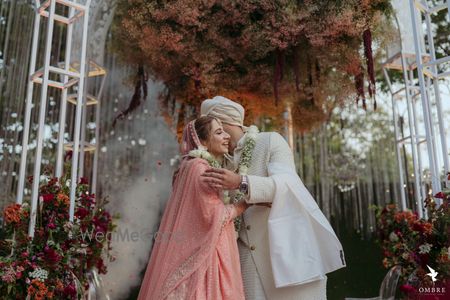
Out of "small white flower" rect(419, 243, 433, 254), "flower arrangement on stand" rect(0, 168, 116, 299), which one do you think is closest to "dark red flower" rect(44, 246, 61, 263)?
"flower arrangement on stand" rect(0, 168, 116, 299)

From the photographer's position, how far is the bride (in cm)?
190

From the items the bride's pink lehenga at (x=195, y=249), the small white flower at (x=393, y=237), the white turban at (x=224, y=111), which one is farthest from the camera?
the small white flower at (x=393, y=237)

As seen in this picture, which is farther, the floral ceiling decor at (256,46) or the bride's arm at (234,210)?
the floral ceiling decor at (256,46)

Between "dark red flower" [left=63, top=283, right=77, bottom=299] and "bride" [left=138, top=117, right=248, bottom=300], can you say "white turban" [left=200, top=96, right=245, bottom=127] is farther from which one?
"dark red flower" [left=63, top=283, right=77, bottom=299]

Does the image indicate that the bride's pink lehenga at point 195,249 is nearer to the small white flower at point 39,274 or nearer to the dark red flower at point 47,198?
the small white flower at point 39,274

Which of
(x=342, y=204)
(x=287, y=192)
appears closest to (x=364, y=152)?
(x=342, y=204)

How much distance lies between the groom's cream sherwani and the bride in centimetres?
12

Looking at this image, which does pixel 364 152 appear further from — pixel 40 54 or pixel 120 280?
pixel 40 54

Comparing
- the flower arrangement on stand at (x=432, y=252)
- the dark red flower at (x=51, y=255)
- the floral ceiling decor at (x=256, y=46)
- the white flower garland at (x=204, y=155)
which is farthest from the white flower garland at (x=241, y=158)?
the floral ceiling decor at (x=256, y=46)

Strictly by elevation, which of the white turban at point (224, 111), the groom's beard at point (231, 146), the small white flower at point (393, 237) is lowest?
the small white flower at point (393, 237)

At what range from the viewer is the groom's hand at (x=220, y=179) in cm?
203

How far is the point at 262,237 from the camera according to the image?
7.26 feet

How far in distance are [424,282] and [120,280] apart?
13.1 ft

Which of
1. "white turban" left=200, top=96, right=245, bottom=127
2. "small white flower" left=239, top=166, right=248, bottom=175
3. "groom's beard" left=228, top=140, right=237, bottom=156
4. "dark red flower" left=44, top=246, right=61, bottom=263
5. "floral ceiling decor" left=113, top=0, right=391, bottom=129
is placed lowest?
"dark red flower" left=44, top=246, right=61, bottom=263
